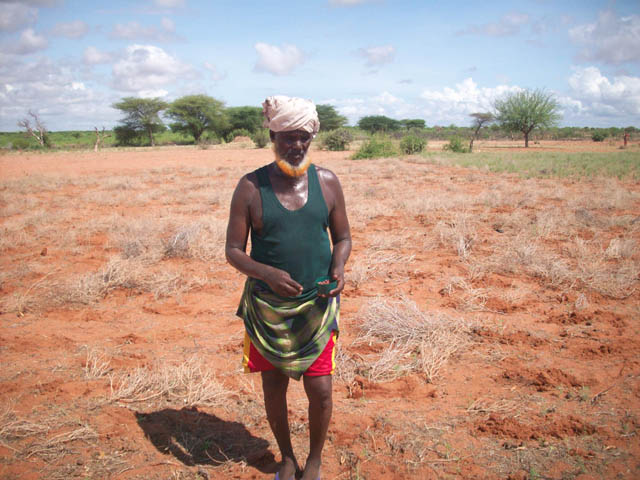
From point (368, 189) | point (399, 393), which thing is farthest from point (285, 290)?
point (368, 189)

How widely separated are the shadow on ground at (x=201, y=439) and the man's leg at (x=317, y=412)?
1.04 feet

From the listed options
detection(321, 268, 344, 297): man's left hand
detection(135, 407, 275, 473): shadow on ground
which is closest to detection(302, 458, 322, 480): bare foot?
detection(135, 407, 275, 473): shadow on ground

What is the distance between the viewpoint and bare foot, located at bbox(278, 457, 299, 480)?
1993 mm

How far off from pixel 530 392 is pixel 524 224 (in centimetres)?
466

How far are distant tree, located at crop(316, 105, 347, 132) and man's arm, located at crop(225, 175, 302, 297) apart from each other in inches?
1897

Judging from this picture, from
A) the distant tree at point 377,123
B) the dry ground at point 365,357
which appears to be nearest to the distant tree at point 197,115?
the distant tree at point 377,123

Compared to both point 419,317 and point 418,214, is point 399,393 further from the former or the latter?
point 418,214

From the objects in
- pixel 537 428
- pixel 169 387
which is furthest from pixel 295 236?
pixel 537 428

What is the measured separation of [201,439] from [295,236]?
1401 millimetres

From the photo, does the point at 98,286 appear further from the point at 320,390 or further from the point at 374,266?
the point at 320,390

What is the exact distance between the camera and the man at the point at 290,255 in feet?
5.62

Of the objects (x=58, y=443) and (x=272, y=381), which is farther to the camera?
(x=58, y=443)

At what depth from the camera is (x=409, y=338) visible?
3441mm

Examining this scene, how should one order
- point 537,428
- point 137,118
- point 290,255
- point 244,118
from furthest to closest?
point 244,118 → point 137,118 → point 537,428 → point 290,255
